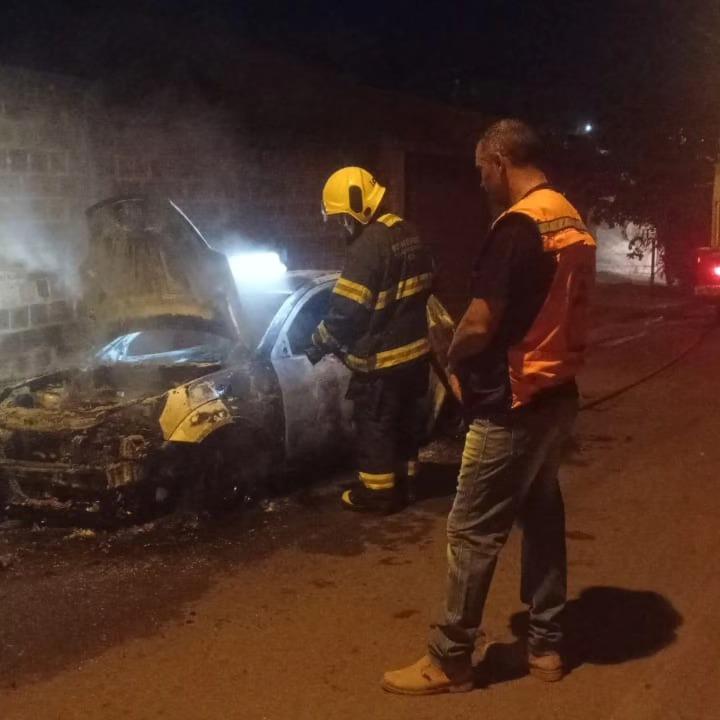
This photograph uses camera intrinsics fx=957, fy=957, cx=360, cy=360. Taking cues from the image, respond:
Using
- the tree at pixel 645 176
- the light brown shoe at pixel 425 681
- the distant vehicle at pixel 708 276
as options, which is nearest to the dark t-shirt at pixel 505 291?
the light brown shoe at pixel 425 681

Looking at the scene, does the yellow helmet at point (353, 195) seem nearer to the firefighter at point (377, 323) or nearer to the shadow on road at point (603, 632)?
the firefighter at point (377, 323)

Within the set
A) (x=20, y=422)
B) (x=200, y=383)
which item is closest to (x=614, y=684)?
(x=200, y=383)

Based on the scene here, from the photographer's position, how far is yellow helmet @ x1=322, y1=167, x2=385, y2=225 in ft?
17.6

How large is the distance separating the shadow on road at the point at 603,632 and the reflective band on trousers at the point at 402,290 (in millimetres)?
1867

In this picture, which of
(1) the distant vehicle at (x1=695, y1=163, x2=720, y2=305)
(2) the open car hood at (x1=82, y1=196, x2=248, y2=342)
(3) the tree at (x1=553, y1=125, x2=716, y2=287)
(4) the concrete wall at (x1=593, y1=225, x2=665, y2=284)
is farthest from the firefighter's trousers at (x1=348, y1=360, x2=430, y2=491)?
(4) the concrete wall at (x1=593, y1=225, x2=665, y2=284)

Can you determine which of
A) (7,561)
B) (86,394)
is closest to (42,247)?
(86,394)

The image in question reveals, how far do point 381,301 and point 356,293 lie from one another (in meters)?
0.16

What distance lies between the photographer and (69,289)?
803 centimetres

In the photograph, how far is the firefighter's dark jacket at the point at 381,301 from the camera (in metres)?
5.25

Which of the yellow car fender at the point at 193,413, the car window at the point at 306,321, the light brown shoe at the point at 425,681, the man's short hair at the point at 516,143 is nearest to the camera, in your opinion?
the man's short hair at the point at 516,143

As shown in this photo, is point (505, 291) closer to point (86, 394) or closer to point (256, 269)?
point (86, 394)

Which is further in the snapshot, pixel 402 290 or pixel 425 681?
pixel 402 290

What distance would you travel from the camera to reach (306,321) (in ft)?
21.0

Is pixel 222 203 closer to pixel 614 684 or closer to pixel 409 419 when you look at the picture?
pixel 409 419
